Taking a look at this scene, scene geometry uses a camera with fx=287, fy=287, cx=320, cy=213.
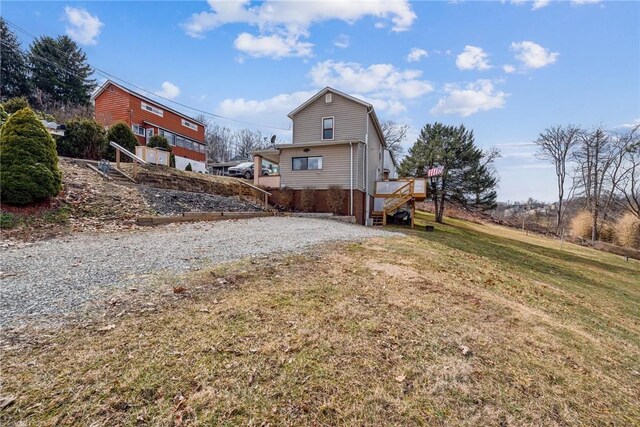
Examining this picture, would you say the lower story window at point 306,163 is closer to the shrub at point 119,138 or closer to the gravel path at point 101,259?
the gravel path at point 101,259

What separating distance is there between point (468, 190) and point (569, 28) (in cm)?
1285

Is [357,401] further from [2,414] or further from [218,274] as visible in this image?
[218,274]

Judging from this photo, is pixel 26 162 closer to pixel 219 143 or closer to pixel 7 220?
pixel 7 220

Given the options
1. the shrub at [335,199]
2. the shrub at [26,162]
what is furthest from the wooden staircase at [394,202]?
the shrub at [26,162]

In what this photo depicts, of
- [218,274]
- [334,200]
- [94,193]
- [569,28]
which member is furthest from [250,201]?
[569,28]

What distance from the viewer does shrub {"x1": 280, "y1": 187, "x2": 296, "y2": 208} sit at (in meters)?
16.6

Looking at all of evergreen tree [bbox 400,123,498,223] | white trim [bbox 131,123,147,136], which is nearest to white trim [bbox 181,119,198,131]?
white trim [bbox 131,123,147,136]

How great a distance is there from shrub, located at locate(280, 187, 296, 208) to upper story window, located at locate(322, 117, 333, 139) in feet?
12.9

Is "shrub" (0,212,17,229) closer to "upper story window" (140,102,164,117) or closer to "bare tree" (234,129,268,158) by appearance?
"upper story window" (140,102,164,117)

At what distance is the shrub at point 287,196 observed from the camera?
1661 centimetres

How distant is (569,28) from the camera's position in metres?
11.2

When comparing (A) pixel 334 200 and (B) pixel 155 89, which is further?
(B) pixel 155 89

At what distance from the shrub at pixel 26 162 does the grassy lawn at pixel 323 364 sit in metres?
6.73

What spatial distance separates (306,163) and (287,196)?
2205 mm
